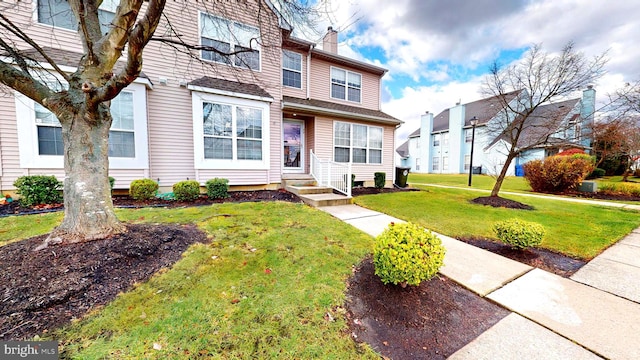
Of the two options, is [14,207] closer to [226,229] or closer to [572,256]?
[226,229]

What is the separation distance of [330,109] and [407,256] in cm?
753

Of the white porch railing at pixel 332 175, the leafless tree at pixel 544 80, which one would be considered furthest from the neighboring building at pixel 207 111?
the leafless tree at pixel 544 80

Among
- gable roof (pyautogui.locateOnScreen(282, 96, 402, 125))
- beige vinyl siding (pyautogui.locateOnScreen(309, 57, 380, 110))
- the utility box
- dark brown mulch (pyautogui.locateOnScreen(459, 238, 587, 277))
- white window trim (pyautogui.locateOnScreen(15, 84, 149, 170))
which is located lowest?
dark brown mulch (pyautogui.locateOnScreen(459, 238, 587, 277))

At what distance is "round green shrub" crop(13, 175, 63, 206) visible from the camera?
16.7 feet

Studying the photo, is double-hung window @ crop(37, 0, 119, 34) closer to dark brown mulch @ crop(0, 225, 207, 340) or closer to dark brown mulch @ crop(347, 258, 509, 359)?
dark brown mulch @ crop(0, 225, 207, 340)

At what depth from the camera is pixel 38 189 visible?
17.1 ft

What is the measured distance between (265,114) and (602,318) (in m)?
8.04

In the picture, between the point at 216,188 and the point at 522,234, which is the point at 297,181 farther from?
the point at 522,234

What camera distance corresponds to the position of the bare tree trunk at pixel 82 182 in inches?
113

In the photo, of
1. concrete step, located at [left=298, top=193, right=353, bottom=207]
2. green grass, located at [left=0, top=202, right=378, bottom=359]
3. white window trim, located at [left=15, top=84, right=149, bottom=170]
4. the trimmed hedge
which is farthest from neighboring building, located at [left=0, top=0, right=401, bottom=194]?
the trimmed hedge

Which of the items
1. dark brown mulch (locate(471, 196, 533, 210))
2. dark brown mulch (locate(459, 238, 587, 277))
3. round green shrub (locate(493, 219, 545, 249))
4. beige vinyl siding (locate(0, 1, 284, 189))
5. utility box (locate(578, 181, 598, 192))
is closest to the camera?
dark brown mulch (locate(459, 238, 587, 277))

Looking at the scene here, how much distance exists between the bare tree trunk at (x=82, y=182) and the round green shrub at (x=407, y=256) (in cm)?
355

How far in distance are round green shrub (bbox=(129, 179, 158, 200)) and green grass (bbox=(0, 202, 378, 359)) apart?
2398 millimetres

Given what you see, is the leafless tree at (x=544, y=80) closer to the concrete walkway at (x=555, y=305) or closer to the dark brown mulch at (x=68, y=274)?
the concrete walkway at (x=555, y=305)
